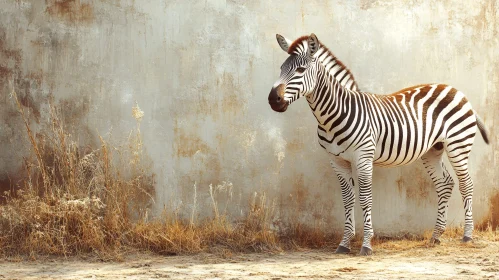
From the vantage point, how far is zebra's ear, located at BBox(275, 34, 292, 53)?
680 centimetres

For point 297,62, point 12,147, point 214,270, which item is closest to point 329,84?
point 297,62

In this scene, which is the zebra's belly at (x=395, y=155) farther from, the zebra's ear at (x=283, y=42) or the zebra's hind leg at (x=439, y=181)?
the zebra's ear at (x=283, y=42)

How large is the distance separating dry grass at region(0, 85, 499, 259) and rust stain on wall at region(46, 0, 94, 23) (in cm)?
93

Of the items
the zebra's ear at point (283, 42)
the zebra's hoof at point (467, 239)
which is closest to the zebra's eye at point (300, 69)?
the zebra's ear at point (283, 42)

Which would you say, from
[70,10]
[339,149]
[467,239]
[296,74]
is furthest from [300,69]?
[467,239]

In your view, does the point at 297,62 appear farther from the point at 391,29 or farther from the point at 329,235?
the point at 329,235

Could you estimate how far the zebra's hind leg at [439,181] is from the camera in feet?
23.8

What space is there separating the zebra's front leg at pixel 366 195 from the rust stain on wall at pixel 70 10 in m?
3.15

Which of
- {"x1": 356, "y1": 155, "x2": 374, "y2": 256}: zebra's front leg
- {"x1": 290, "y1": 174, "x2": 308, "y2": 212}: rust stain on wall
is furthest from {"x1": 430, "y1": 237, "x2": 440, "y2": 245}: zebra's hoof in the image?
{"x1": 290, "y1": 174, "x2": 308, "y2": 212}: rust stain on wall

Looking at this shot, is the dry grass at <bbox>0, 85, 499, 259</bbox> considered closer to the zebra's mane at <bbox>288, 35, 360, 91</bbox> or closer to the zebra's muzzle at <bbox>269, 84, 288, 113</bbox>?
the zebra's muzzle at <bbox>269, 84, 288, 113</bbox>

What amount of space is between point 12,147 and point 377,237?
3.92 m

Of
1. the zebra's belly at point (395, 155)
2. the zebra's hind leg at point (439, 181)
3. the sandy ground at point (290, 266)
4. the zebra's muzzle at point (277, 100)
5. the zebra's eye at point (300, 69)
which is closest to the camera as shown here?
the sandy ground at point (290, 266)

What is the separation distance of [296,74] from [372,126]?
987mm

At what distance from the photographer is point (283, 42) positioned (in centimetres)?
684
